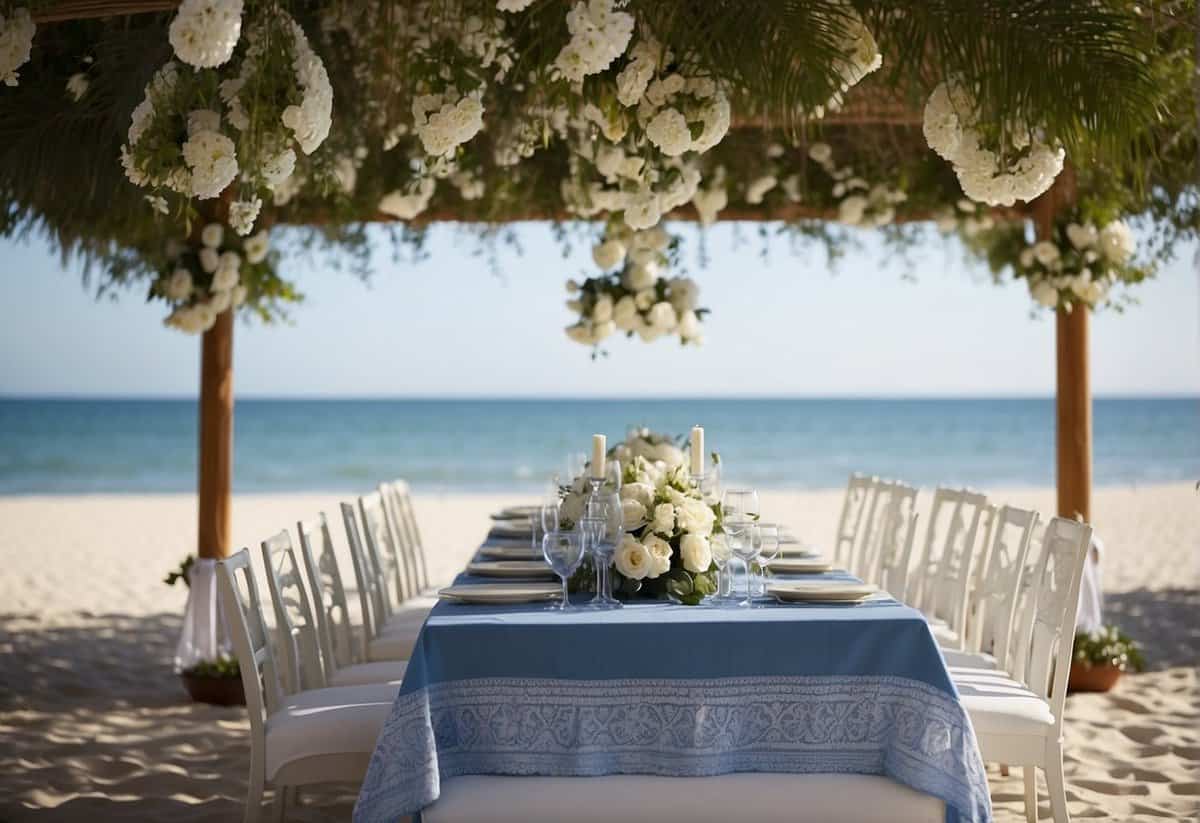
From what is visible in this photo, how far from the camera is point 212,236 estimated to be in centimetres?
562

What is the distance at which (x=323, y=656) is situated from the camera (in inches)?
149

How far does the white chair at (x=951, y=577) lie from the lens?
4.31 metres

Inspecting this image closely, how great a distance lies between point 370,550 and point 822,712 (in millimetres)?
2282

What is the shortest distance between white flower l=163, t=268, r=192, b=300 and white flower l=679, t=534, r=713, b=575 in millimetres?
3230

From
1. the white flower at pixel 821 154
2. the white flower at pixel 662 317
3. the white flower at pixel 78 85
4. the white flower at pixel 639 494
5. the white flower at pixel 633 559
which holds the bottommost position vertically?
the white flower at pixel 633 559

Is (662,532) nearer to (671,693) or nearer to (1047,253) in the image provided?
(671,693)

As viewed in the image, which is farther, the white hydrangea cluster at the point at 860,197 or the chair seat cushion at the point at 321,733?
the white hydrangea cluster at the point at 860,197

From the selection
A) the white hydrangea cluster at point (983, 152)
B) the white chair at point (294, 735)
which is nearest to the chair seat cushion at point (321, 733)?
the white chair at point (294, 735)

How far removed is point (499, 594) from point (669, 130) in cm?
125

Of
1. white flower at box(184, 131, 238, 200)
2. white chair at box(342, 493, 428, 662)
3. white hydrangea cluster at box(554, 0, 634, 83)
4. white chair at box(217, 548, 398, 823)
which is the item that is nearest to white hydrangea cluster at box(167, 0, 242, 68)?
white flower at box(184, 131, 238, 200)

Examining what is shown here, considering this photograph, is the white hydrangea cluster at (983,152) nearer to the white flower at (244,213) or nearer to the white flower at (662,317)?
the white flower at (244,213)

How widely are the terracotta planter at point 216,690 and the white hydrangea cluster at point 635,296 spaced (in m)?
2.15

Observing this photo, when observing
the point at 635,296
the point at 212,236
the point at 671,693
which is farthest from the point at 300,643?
the point at 635,296

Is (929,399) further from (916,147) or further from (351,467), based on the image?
(916,147)
